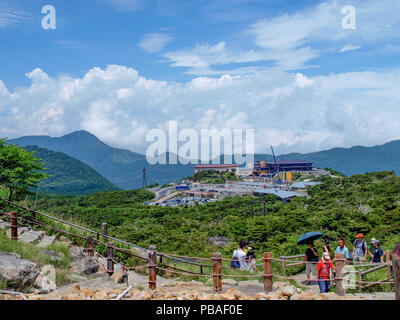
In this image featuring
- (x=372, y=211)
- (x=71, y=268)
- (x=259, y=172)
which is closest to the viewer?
(x=71, y=268)

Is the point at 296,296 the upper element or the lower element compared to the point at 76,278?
upper

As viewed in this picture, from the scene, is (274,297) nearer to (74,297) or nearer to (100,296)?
(100,296)

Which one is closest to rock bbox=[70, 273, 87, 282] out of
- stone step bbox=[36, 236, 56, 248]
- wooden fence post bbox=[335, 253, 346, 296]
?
stone step bbox=[36, 236, 56, 248]

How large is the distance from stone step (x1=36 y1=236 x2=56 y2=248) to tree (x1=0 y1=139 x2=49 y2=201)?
3187 millimetres

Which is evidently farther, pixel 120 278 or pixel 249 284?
pixel 249 284

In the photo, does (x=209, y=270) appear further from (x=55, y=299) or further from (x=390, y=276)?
(x=55, y=299)

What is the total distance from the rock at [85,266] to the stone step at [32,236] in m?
1.81

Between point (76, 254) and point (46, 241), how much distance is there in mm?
1434

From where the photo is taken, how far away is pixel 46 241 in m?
11.1

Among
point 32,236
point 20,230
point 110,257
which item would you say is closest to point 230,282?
point 110,257

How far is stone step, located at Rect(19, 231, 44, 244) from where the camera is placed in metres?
10.8
